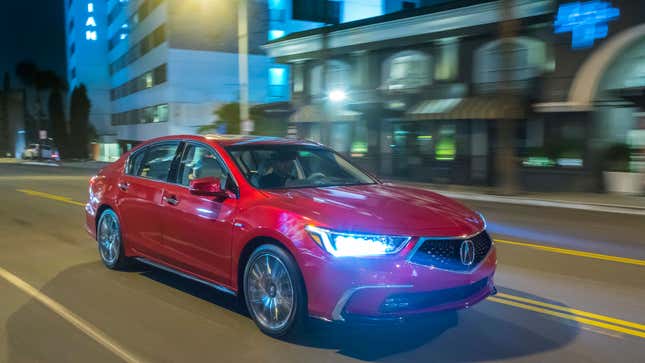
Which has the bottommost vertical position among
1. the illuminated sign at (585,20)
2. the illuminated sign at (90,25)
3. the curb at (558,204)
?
the curb at (558,204)

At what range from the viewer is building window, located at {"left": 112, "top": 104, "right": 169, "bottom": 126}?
5066 cm

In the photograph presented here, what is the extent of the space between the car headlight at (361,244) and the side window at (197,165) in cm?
179

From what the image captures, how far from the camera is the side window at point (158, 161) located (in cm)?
616

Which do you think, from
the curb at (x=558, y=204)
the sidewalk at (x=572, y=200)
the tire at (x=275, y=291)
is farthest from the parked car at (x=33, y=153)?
the tire at (x=275, y=291)

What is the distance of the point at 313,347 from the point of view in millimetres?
4402

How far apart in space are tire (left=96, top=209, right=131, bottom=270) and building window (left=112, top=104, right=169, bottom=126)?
143 ft

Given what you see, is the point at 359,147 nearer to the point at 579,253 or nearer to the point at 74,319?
the point at 579,253

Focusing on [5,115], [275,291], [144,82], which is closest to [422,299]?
[275,291]

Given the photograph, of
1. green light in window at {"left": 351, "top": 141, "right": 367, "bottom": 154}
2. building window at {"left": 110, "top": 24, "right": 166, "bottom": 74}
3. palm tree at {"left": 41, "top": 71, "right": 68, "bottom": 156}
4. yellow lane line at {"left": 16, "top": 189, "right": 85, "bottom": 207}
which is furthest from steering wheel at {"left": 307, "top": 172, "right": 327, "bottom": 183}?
palm tree at {"left": 41, "top": 71, "right": 68, "bottom": 156}

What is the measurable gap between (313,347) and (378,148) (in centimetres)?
2463

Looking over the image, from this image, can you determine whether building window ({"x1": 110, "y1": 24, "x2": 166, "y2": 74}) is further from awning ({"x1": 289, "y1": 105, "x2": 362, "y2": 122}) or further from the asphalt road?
the asphalt road

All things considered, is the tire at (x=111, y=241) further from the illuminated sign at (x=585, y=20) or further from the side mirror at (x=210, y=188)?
the illuminated sign at (x=585, y=20)

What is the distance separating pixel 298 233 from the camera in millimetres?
4328

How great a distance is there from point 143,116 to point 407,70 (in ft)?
117
